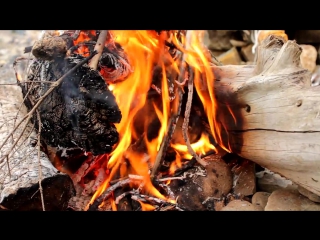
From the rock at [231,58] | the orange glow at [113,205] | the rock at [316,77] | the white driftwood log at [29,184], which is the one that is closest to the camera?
the white driftwood log at [29,184]

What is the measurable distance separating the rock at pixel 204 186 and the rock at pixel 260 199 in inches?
5.1

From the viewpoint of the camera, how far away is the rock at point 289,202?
1750 mm

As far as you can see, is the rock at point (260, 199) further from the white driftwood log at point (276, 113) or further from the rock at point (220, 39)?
the rock at point (220, 39)

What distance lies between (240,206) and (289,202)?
8.8 inches

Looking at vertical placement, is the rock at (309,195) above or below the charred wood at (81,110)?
below

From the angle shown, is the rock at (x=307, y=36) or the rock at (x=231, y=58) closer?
the rock at (x=307, y=36)

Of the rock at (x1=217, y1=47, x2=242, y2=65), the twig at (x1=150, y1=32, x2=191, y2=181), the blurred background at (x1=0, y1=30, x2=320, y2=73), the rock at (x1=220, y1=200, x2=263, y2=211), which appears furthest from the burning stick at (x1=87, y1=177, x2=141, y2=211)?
the rock at (x1=217, y1=47, x2=242, y2=65)

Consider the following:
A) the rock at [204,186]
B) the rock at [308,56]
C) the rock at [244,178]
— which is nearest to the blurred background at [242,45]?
the rock at [308,56]
